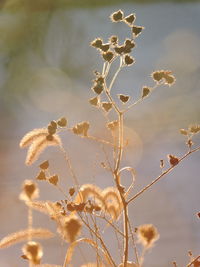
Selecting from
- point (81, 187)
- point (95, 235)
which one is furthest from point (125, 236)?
point (81, 187)

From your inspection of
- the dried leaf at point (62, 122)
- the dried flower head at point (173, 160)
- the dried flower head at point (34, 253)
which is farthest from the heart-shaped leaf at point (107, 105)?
the dried flower head at point (34, 253)

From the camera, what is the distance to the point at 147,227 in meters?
1.16

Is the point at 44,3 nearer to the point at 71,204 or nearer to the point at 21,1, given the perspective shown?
the point at 21,1

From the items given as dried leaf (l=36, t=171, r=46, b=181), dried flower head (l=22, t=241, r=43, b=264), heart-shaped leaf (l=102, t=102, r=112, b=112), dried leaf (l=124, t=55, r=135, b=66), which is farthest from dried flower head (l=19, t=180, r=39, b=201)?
dried leaf (l=124, t=55, r=135, b=66)

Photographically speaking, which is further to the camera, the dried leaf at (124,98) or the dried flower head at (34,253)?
the dried leaf at (124,98)

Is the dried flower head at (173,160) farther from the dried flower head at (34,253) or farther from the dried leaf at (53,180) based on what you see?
the dried flower head at (34,253)

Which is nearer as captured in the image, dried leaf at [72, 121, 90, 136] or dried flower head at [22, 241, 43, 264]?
dried flower head at [22, 241, 43, 264]

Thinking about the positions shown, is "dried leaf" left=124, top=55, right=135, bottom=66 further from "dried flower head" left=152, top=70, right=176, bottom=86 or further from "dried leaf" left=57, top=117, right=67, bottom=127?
"dried leaf" left=57, top=117, right=67, bottom=127

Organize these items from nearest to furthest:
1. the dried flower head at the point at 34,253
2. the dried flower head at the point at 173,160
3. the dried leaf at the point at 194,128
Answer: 1. the dried flower head at the point at 34,253
2. the dried flower head at the point at 173,160
3. the dried leaf at the point at 194,128

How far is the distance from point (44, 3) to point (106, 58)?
1.64m

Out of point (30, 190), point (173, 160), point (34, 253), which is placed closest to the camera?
point (34, 253)

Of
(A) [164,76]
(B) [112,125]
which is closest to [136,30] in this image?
(A) [164,76]

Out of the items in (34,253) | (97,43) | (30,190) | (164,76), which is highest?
(97,43)

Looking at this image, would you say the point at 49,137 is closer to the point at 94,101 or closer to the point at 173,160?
the point at 94,101
